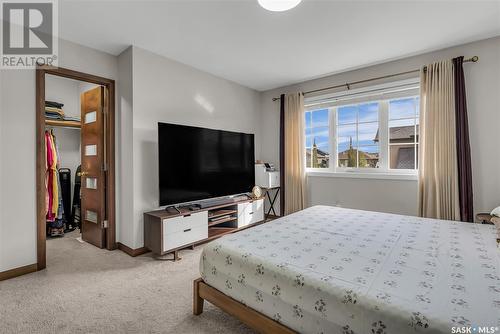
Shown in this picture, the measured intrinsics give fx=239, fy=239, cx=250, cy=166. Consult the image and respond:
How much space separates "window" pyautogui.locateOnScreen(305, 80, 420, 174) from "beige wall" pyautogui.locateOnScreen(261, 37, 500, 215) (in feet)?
0.80

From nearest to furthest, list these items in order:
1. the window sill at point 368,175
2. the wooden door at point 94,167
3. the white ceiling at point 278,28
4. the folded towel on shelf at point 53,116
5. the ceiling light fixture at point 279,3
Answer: the ceiling light fixture at point 279,3 → the white ceiling at point 278,28 → the wooden door at point 94,167 → the window sill at point 368,175 → the folded towel on shelf at point 53,116

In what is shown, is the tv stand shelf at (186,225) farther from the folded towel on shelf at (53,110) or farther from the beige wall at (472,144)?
the folded towel on shelf at (53,110)

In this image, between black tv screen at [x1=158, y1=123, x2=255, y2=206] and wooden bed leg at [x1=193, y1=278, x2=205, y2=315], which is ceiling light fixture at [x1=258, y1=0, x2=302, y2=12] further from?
wooden bed leg at [x1=193, y1=278, x2=205, y2=315]

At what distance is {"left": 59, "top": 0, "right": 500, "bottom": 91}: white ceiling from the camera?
2.19m

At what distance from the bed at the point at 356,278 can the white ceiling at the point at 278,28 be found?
6.60ft

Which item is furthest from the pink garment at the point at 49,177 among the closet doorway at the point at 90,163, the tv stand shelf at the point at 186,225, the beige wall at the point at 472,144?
the beige wall at the point at 472,144

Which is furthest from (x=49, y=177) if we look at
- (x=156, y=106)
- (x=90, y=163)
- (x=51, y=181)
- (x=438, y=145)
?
(x=438, y=145)

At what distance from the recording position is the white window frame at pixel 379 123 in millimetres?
3395

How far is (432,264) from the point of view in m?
1.39

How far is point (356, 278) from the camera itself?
124cm

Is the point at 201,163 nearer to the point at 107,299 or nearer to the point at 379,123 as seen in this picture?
the point at 107,299

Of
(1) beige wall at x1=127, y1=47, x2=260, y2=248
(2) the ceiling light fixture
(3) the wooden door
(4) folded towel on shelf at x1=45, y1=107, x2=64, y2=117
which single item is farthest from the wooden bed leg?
(4) folded towel on shelf at x1=45, y1=107, x2=64, y2=117

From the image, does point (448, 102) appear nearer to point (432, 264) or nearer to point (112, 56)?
point (432, 264)

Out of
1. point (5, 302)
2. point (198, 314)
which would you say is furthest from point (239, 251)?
point (5, 302)
